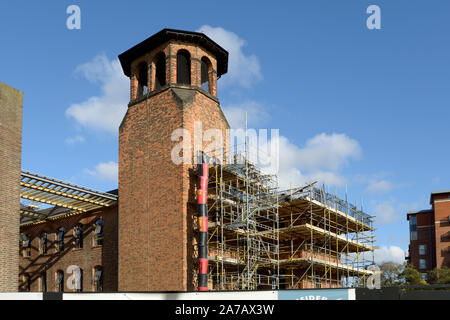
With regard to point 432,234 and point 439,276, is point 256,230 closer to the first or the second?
point 439,276

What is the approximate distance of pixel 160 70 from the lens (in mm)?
30719

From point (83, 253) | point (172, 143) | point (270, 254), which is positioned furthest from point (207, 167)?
point (83, 253)

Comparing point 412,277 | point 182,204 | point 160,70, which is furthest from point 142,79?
point 412,277

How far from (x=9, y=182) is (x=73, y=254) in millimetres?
16757

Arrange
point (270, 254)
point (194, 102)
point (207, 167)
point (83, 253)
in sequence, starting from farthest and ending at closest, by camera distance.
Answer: point (83, 253) < point (270, 254) < point (194, 102) < point (207, 167)

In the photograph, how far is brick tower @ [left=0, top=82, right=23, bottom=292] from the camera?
19.2 metres

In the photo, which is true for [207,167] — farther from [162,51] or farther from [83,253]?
[83,253]

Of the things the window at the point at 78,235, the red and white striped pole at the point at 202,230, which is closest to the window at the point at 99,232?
the window at the point at 78,235

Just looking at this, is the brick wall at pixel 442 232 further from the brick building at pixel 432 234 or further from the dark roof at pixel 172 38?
the dark roof at pixel 172 38

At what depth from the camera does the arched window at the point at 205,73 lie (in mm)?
30781

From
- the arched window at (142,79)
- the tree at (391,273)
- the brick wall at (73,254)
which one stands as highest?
the arched window at (142,79)
